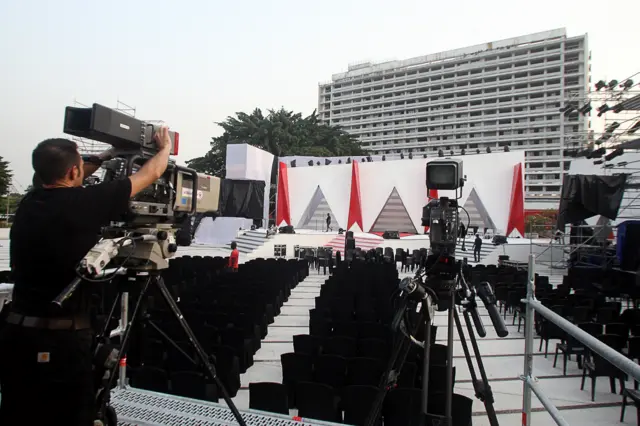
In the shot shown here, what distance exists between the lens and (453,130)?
7631cm

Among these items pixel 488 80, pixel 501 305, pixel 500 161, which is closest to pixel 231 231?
pixel 500 161

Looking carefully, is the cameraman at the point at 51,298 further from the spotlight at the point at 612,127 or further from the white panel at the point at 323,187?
the white panel at the point at 323,187

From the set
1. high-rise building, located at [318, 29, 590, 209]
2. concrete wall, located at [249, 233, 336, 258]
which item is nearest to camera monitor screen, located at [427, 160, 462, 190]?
concrete wall, located at [249, 233, 336, 258]

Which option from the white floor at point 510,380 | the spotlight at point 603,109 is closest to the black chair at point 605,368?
the white floor at point 510,380

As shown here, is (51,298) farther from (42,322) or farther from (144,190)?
(144,190)

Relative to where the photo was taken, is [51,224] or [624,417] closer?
[51,224]

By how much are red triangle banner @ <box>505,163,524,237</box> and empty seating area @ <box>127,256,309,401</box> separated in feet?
48.1

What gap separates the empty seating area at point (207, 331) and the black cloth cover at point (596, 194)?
11479mm

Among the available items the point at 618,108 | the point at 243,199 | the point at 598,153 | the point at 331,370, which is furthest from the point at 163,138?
the point at 243,199

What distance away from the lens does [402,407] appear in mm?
3416

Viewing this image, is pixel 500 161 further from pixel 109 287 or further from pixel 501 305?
pixel 109 287

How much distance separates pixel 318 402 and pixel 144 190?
8.10 ft

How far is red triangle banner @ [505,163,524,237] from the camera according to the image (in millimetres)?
20455

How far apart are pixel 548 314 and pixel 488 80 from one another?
81706 millimetres
